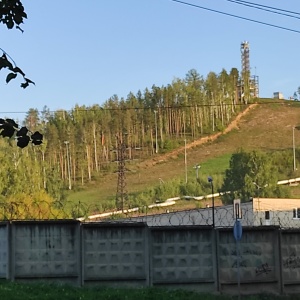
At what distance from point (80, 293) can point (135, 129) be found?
125601mm

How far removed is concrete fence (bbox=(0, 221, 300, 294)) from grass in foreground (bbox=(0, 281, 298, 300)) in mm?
1263

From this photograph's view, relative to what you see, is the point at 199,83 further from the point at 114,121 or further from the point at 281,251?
the point at 281,251

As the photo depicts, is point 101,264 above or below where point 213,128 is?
below

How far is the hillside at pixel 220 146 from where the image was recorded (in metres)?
119

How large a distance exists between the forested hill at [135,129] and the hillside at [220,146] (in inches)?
14.9

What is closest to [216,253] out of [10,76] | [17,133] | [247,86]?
[17,133]

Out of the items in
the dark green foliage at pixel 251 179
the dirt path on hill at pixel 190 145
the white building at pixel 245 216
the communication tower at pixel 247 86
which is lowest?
the white building at pixel 245 216

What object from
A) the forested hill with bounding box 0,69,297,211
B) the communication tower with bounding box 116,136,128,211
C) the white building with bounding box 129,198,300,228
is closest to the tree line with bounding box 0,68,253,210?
the forested hill with bounding box 0,69,297,211

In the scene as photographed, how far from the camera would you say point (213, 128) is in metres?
154

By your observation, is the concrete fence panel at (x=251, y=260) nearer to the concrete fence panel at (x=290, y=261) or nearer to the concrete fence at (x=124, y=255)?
the concrete fence at (x=124, y=255)

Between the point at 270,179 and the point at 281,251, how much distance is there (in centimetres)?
7015

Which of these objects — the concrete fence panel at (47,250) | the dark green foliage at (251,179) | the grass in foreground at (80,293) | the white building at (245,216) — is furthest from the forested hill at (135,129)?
the grass in foreground at (80,293)

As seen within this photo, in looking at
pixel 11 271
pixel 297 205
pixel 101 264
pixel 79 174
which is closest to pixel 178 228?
pixel 101 264

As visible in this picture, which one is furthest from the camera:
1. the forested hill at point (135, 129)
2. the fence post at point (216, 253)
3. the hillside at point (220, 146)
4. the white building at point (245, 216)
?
the forested hill at point (135, 129)
